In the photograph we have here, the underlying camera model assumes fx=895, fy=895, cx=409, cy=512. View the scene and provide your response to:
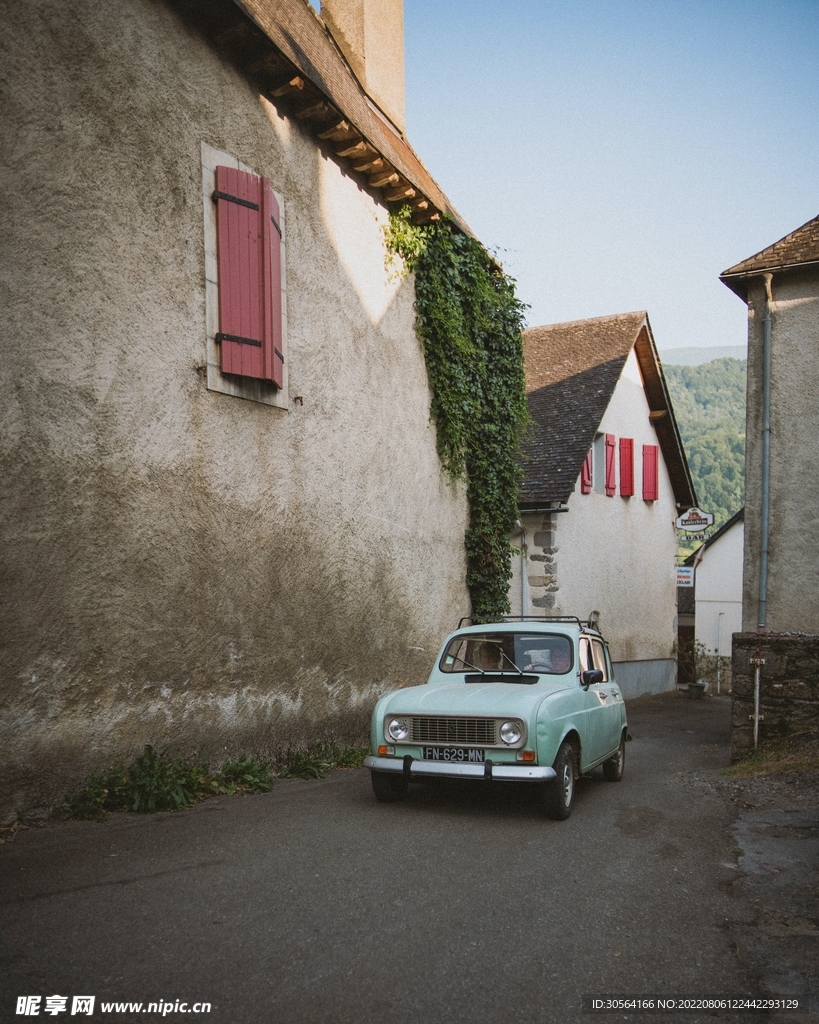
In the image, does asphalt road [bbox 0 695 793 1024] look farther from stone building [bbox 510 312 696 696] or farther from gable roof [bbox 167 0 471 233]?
stone building [bbox 510 312 696 696]

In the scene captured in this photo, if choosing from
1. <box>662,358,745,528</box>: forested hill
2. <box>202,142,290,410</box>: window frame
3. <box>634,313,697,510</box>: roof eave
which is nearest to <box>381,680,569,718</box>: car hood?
<box>202,142,290,410</box>: window frame

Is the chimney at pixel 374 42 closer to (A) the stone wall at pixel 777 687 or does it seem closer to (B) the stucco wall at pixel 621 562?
A: (B) the stucco wall at pixel 621 562

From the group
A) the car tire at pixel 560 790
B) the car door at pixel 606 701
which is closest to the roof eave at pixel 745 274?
the car door at pixel 606 701

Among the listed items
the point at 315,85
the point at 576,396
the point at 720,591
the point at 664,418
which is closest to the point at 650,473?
the point at 664,418

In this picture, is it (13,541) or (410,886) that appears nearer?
(410,886)

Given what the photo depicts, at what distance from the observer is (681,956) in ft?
12.9

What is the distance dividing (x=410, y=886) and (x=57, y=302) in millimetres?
4675

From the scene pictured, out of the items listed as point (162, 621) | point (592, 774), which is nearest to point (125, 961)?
point (162, 621)

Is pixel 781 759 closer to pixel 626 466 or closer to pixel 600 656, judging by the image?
pixel 600 656

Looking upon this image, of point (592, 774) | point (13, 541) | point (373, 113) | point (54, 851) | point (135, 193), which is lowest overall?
point (592, 774)

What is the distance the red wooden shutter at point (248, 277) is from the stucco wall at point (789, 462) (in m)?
8.35

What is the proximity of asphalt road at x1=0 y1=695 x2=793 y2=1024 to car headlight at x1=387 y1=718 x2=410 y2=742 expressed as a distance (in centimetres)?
56

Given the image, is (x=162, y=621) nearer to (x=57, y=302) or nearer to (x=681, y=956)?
(x=57, y=302)

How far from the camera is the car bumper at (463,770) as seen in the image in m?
6.39
